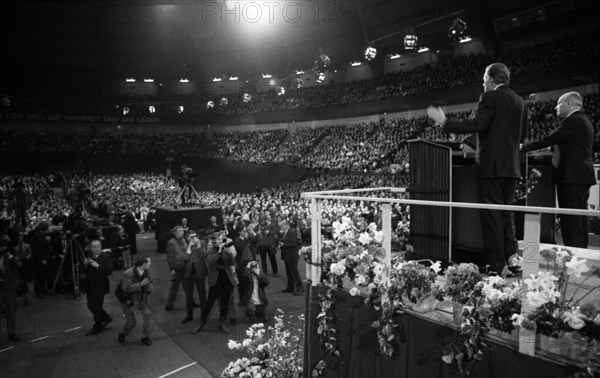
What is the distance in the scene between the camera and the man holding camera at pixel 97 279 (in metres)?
8.31

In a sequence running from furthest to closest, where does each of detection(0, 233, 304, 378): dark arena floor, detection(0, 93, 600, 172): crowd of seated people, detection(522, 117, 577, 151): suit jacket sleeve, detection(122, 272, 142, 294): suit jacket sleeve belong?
1. detection(0, 93, 600, 172): crowd of seated people
2. detection(122, 272, 142, 294): suit jacket sleeve
3. detection(0, 233, 304, 378): dark arena floor
4. detection(522, 117, 577, 151): suit jacket sleeve

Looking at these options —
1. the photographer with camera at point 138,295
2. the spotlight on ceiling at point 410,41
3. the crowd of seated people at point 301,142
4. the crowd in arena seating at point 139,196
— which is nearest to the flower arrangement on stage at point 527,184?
the photographer with camera at point 138,295

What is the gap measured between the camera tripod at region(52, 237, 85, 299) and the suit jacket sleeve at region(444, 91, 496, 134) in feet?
32.6

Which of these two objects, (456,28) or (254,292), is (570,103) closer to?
(254,292)

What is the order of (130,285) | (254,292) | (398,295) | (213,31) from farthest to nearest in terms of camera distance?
(213,31), (254,292), (130,285), (398,295)

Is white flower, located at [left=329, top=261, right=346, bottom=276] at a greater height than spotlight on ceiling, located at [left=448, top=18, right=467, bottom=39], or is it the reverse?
spotlight on ceiling, located at [left=448, top=18, right=467, bottom=39]

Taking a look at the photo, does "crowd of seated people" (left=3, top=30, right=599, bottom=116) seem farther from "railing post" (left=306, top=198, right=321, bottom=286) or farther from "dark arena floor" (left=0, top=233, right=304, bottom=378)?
"railing post" (left=306, top=198, right=321, bottom=286)

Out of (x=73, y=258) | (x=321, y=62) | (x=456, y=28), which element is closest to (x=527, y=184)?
(x=73, y=258)

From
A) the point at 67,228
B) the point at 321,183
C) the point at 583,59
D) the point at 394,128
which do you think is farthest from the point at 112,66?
the point at 583,59

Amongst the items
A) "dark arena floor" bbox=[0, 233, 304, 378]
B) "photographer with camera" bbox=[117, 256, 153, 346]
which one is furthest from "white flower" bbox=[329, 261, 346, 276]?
"photographer with camera" bbox=[117, 256, 153, 346]

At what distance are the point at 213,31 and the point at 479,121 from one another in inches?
1392

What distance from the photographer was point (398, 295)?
11.5 ft

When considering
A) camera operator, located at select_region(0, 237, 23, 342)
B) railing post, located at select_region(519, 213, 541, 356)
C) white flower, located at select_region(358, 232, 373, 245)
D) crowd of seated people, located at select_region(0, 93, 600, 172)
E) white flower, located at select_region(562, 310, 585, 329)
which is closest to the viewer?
white flower, located at select_region(562, 310, 585, 329)

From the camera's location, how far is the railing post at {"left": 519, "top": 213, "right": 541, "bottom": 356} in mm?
2688
